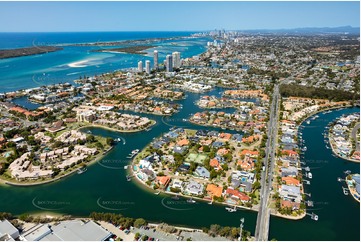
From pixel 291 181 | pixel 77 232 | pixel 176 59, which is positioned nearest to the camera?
pixel 77 232

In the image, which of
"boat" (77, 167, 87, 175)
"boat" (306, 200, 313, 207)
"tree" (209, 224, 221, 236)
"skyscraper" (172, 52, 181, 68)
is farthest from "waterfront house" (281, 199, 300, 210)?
"skyscraper" (172, 52, 181, 68)

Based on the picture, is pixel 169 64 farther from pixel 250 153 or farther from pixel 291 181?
pixel 291 181

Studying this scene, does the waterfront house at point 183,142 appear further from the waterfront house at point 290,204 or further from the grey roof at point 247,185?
the waterfront house at point 290,204

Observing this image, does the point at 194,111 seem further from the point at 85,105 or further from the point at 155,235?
the point at 155,235

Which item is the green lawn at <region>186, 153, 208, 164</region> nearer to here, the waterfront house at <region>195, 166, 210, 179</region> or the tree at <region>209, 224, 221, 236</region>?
the waterfront house at <region>195, 166, 210, 179</region>

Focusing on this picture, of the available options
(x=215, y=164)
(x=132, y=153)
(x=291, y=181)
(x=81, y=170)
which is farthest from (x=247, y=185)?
(x=81, y=170)

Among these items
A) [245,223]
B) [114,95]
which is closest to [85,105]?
[114,95]

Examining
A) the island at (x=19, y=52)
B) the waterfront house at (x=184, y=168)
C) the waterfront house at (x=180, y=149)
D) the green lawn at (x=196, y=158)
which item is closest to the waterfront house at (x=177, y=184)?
the waterfront house at (x=184, y=168)
